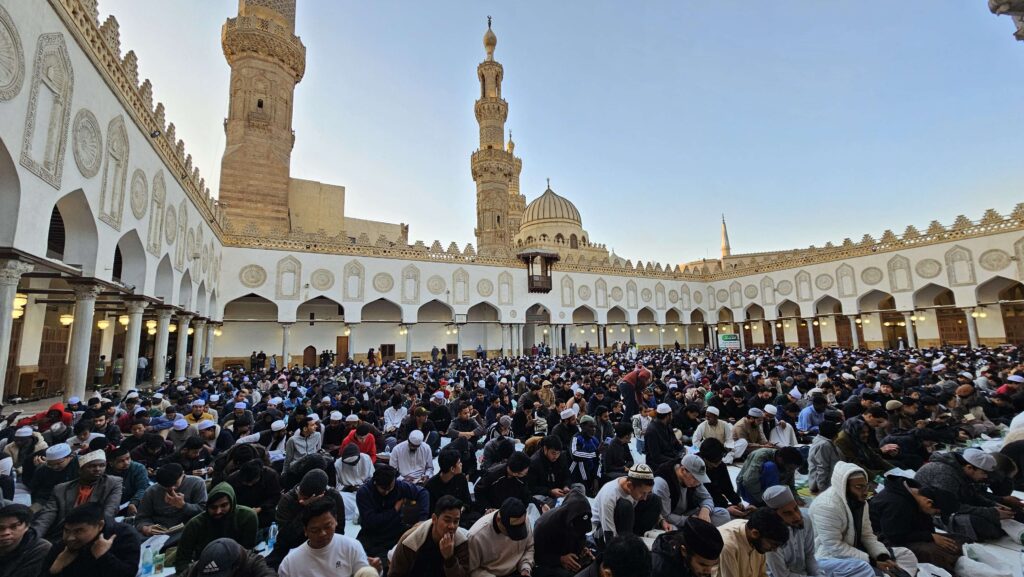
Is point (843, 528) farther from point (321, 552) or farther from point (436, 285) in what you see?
point (436, 285)

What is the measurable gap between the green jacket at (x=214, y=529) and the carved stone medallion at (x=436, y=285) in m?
19.1

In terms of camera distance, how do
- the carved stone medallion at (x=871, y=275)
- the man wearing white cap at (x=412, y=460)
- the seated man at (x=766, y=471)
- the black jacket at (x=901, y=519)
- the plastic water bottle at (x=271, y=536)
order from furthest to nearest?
the carved stone medallion at (x=871, y=275)
the man wearing white cap at (x=412, y=460)
the seated man at (x=766, y=471)
the plastic water bottle at (x=271, y=536)
the black jacket at (x=901, y=519)

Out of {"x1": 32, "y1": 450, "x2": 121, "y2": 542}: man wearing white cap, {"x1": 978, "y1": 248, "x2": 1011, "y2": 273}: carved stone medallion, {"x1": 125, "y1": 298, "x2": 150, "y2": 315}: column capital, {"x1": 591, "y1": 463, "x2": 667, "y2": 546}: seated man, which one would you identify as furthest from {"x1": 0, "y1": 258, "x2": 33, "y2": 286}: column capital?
{"x1": 978, "y1": 248, "x2": 1011, "y2": 273}: carved stone medallion

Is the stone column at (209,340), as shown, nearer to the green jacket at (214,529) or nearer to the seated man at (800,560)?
the green jacket at (214,529)

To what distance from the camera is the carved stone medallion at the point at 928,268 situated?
19922 millimetres

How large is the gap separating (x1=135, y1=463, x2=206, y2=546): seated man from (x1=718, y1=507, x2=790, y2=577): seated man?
3.52 metres

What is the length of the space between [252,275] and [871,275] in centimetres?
2723

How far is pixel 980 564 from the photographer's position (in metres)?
2.82

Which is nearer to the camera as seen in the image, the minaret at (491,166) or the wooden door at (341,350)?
the wooden door at (341,350)

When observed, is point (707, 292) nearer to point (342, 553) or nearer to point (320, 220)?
point (320, 220)

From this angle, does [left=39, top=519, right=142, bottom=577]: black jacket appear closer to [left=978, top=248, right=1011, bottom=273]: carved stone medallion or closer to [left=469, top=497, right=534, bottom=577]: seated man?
[left=469, top=497, right=534, bottom=577]: seated man

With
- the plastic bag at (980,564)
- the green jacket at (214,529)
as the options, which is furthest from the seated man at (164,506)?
the plastic bag at (980,564)

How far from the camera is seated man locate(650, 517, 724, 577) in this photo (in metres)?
2.12

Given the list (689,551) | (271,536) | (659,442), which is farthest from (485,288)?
(689,551)
